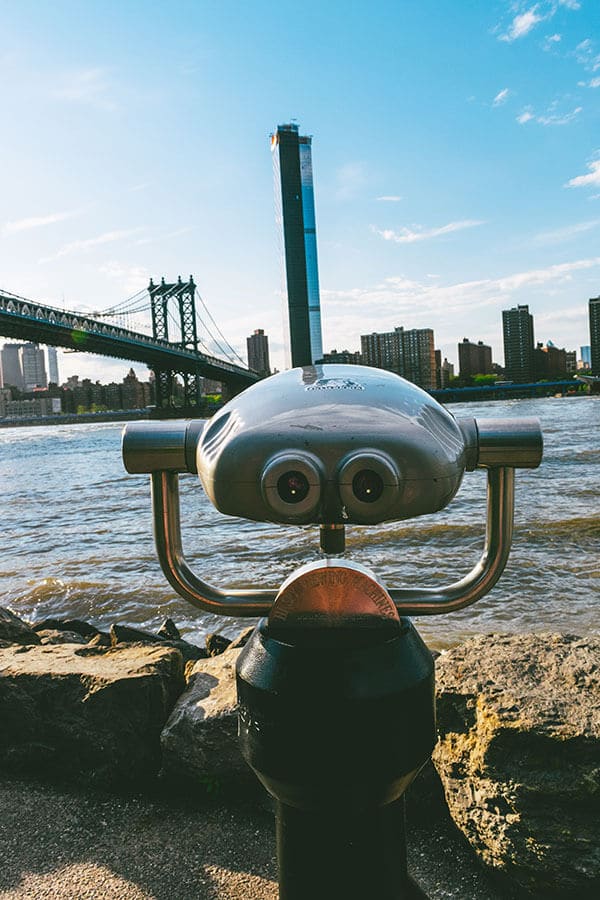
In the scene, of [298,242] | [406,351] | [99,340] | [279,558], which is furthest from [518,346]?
[279,558]

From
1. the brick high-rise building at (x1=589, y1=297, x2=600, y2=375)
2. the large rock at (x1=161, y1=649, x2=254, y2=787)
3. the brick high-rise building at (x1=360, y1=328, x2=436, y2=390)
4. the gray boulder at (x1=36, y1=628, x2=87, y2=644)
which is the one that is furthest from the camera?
the brick high-rise building at (x1=589, y1=297, x2=600, y2=375)

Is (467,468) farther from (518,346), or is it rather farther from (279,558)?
(518,346)

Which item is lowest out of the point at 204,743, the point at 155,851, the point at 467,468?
the point at 155,851

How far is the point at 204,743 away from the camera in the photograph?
1652 mm

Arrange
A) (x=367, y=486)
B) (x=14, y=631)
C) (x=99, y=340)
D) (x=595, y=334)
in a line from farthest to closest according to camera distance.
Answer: (x=595, y=334) < (x=99, y=340) < (x=14, y=631) < (x=367, y=486)

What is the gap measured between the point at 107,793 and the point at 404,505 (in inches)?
53.9

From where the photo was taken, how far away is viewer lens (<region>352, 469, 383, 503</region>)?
0.67 metres

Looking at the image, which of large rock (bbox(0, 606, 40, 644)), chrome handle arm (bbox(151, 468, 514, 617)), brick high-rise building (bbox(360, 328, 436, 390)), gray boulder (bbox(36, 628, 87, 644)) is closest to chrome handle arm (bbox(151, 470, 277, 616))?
chrome handle arm (bbox(151, 468, 514, 617))

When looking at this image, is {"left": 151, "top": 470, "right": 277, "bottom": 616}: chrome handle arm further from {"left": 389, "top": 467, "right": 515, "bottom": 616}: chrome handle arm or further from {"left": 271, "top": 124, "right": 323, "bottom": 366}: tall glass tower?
{"left": 271, "top": 124, "right": 323, "bottom": 366}: tall glass tower

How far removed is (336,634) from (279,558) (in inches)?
191

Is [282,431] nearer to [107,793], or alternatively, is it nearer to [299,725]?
[299,725]

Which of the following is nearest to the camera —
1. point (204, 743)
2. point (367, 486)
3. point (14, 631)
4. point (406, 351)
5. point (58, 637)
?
point (367, 486)

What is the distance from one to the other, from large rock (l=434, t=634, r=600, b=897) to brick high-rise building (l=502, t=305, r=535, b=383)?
216ft

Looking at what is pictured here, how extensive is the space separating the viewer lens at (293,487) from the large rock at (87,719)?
128 cm
